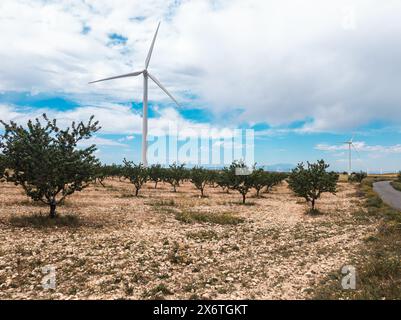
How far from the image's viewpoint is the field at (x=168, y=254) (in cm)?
1254

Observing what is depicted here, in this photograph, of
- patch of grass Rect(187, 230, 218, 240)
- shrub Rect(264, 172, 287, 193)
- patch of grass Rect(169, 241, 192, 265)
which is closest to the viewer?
patch of grass Rect(169, 241, 192, 265)

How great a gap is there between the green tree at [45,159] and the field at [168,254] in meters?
2.72

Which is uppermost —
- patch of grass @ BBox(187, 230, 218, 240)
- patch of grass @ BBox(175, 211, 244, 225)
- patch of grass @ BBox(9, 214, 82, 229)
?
patch of grass @ BBox(9, 214, 82, 229)

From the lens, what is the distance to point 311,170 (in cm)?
3744

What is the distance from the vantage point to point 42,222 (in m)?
22.8

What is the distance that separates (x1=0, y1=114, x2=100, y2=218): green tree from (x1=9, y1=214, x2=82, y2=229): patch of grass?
1.02m

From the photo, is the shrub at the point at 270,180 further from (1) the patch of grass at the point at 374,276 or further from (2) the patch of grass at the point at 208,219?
(1) the patch of grass at the point at 374,276

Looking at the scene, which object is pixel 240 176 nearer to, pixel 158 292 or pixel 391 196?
pixel 391 196

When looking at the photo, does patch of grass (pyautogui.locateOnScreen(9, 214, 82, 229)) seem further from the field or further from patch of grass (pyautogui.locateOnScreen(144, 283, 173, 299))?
patch of grass (pyautogui.locateOnScreen(144, 283, 173, 299))

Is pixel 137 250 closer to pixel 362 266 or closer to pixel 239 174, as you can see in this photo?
pixel 362 266

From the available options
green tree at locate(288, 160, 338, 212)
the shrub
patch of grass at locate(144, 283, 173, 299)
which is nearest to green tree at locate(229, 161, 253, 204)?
green tree at locate(288, 160, 338, 212)

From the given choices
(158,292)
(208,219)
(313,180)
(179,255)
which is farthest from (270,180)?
(158,292)

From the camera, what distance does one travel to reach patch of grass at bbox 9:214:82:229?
2215 cm
